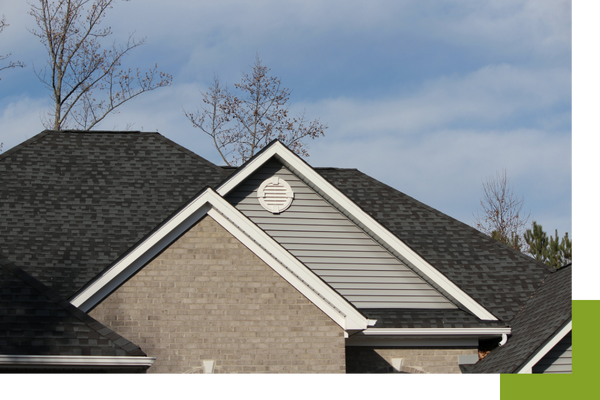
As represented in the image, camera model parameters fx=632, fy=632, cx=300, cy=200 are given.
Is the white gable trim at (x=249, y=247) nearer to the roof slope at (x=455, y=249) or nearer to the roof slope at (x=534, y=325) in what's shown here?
the roof slope at (x=534, y=325)

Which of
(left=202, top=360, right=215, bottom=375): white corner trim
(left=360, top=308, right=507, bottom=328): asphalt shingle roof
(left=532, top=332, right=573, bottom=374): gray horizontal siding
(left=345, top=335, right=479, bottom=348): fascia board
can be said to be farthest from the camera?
(left=345, top=335, right=479, bottom=348): fascia board

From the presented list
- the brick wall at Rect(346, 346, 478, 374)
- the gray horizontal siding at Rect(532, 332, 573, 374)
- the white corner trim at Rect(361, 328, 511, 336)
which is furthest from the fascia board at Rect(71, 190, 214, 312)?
the gray horizontal siding at Rect(532, 332, 573, 374)

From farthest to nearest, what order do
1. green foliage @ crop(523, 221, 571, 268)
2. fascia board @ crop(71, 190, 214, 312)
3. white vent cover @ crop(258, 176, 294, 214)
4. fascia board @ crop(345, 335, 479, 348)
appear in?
1. green foliage @ crop(523, 221, 571, 268)
2. white vent cover @ crop(258, 176, 294, 214)
3. fascia board @ crop(345, 335, 479, 348)
4. fascia board @ crop(71, 190, 214, 312)

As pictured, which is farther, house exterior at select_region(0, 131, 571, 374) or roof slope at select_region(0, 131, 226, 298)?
roof slope at select_region(0, 131, 226, 298)

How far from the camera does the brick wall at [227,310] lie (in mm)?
10719

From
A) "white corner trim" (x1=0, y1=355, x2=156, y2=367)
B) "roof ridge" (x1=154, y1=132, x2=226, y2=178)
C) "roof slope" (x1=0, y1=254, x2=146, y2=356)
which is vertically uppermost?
"roof ridge" (x1=154, y1=132, x2=226, y2=178)

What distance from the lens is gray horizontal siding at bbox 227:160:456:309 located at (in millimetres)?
13312

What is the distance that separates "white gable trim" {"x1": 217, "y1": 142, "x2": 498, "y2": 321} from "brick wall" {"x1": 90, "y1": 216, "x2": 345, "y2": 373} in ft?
8.38

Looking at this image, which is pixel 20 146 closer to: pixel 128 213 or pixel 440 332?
pixel 128 213

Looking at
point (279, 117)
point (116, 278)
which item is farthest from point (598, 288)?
point (279, 117)

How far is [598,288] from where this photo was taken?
570 centimetres

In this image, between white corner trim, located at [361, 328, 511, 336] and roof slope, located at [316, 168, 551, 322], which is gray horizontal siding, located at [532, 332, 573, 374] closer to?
white corner trim, located at [361, 328, 511, 336]

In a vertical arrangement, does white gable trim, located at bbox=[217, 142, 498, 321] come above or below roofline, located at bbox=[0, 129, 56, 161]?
below

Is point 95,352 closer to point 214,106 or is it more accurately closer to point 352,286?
point 352,286
